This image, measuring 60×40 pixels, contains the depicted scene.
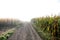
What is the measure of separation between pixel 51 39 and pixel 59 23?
2.37 metres

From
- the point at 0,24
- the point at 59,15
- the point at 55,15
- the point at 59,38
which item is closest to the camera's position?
the point at 59,38

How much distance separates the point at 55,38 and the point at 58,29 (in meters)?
1.37

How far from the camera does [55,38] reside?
22.0 meters

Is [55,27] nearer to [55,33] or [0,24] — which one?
[55,33]

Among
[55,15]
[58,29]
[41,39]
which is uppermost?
[55,15]

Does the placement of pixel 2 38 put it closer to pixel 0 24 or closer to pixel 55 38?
pixel 55 38

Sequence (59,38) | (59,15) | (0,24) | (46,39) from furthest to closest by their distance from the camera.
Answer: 1. (0,24)
2. (59,15)
3. (46,39)
4. (59,38)

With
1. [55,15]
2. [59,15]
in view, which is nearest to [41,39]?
[55,15]

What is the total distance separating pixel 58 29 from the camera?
22.6 metres

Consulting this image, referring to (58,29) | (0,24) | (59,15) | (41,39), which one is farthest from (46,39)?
(0,24)

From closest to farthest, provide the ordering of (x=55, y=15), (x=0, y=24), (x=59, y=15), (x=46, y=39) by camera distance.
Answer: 1. (x=46, y=39)
2. (x=55, y=15)
3. (x=59, y=15)
4. (x=0, y=24)

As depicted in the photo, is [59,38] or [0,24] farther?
[0,24]

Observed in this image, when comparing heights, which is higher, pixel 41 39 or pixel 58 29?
pixel 58 29

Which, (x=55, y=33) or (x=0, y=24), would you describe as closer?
(x=55, y=33)
